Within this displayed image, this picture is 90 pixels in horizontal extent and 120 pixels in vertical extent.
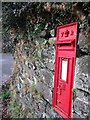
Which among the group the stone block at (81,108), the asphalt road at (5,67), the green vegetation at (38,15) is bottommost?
the asphalt road at (5,67)

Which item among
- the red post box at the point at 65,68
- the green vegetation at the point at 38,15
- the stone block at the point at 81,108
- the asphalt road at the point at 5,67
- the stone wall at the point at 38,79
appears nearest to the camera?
the stone block at the point at 81,108

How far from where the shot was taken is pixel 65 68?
10.6 feet

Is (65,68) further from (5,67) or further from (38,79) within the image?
(5,67)

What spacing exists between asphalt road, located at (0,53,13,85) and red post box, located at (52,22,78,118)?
4816 mm

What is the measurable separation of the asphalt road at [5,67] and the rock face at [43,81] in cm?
288

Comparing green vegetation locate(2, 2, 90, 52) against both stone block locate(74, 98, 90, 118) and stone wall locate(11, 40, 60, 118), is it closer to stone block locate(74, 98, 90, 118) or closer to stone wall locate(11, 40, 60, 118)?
stone wall locate(11, 40, 60, 118)

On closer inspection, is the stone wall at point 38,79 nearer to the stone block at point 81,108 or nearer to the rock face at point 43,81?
the rock face at point 43,81

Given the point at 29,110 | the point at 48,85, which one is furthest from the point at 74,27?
the point at 29,110

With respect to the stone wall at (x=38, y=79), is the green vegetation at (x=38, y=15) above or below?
above

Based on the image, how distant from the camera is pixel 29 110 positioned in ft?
15.5

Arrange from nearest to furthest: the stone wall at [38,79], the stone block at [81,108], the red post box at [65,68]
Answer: the stone block at [81,108]
the red post box at [65,68]
the stone wall at [38,79]

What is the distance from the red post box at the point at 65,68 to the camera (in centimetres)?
299

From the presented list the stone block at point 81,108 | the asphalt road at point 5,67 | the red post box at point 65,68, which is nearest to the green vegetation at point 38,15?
the red post box at point 65,68

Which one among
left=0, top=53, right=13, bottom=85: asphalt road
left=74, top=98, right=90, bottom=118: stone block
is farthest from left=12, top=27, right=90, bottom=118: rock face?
left=0, top=53, right=13, bottom=85: asphalt road
